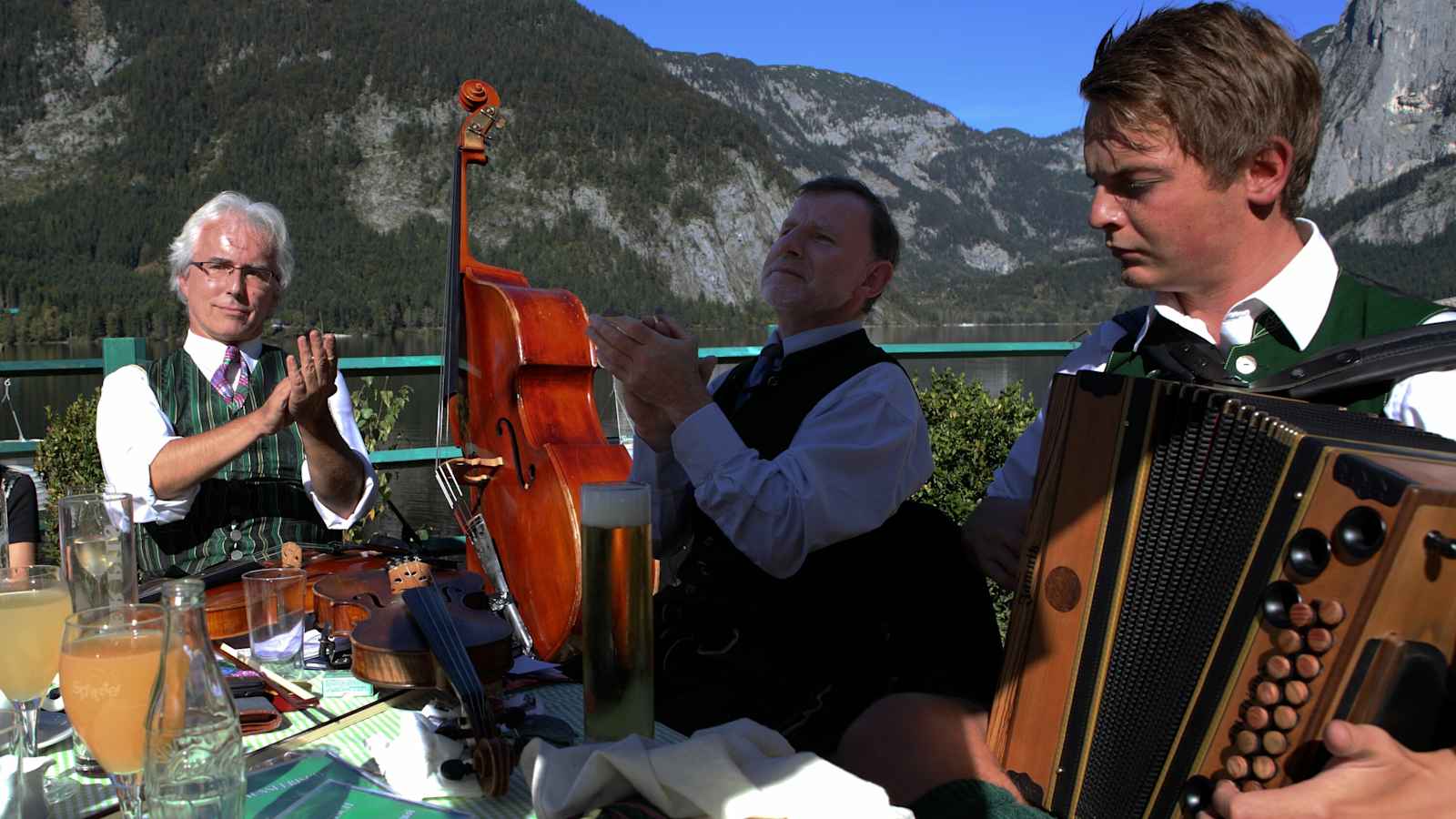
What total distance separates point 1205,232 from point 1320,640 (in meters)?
1.02

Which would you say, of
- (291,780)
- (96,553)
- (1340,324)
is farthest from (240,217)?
(1340,324)

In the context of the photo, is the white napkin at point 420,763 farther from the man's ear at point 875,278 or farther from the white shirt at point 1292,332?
the man's ear at point 875,278

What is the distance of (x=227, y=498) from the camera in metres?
3.08

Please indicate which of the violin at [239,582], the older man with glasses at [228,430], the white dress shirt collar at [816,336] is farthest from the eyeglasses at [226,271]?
the white dress shirt collar at [816,336]

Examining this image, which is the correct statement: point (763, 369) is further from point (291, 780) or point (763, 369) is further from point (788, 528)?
point (291, 780)

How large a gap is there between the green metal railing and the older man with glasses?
1.27 metres

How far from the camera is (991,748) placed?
5.70 feet

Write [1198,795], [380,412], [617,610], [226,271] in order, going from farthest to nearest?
[380,412] → [226,271] → [1198,795] → [617,610]

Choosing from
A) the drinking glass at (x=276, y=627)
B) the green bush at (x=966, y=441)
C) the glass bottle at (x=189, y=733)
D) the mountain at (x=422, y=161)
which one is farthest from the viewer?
the mountain at (x=422, y=161)

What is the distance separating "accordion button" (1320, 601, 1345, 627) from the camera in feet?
4.09

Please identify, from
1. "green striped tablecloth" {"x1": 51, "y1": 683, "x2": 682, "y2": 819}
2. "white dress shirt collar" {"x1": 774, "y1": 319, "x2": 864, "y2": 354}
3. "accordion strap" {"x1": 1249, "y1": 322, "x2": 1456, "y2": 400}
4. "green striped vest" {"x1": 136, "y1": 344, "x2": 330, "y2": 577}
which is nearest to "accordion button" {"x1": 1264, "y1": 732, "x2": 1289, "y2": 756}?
"accordion strap" {"x1": 1249, "y1": 322, "x2": 1456, "y2": 400}

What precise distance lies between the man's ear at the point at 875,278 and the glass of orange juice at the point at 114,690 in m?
2.04

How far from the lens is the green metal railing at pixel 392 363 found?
4.57m

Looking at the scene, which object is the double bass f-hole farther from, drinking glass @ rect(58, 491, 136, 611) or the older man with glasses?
drinking glass @ rect(58, 491, 136, 611)
